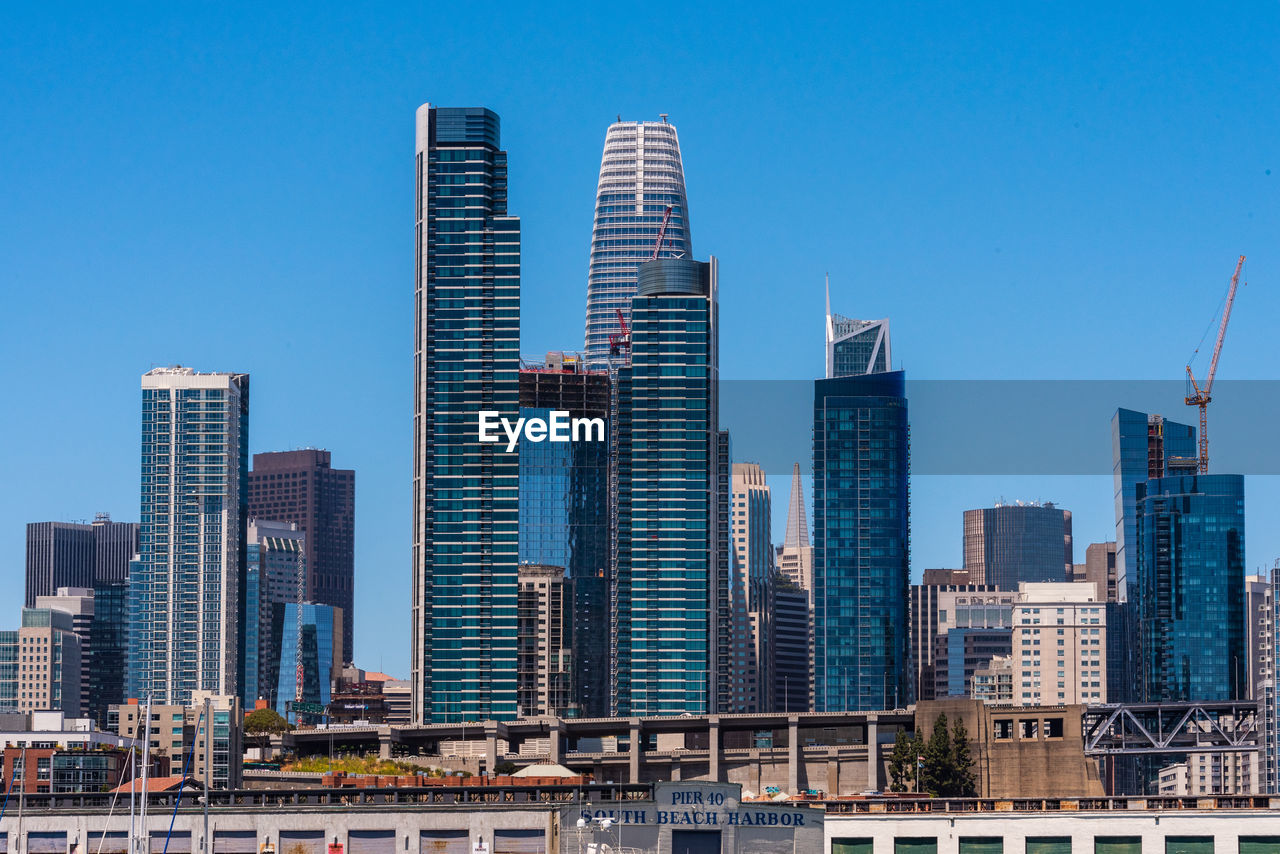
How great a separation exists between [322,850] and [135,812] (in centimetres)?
918

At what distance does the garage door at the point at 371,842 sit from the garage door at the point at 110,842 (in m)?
10.1

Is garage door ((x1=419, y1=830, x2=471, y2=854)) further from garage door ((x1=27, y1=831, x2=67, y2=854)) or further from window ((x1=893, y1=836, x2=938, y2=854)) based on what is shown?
window ((x1=893, y1=836, x2=938, y2=854))

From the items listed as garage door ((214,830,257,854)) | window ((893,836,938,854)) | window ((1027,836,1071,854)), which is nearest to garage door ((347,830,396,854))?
garage door ((214,830,257,854))

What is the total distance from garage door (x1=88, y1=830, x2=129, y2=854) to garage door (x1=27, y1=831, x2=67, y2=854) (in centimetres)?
125

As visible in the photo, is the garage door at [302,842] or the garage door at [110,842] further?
the garage door at [110,842]

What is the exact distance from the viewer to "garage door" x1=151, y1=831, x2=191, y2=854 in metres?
97.8

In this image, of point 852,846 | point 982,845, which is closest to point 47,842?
point 852,846

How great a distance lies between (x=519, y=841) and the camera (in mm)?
96250

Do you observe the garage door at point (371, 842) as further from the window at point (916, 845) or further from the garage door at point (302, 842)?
the window at point (916, 845)

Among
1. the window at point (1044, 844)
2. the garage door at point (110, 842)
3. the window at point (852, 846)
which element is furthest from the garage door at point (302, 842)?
the window at point (1044, 844)

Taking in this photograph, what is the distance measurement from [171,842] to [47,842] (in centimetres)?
568

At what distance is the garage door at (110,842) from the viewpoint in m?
97.8

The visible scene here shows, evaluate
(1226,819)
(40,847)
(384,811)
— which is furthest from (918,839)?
(40,847)

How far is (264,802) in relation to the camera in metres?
99.4
